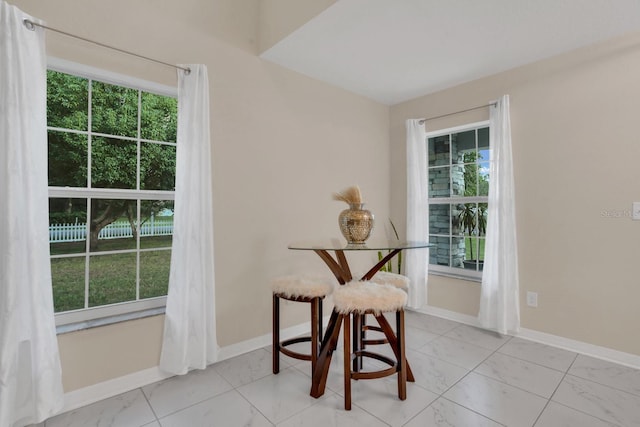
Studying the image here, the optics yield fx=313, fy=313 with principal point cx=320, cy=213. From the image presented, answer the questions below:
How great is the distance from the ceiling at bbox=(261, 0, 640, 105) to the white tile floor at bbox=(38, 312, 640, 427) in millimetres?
2515

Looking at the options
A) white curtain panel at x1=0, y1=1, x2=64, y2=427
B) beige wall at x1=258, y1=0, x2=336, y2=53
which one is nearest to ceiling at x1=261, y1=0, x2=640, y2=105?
beige wall at x1=258, y1=0, x2=336, y2=53

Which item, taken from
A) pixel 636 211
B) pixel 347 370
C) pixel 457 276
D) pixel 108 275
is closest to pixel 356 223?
pixel 347 370

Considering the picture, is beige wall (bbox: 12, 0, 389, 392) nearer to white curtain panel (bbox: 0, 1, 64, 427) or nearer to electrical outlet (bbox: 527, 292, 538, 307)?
white curtain panel (bbox: 0, 1, 64, 427)

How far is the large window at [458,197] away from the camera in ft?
11.1

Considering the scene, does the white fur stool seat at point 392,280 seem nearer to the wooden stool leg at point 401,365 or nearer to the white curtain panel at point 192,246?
the wooden stool leg at point 401,365

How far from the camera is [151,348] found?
216 centimetres

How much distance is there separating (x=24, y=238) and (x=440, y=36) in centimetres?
299

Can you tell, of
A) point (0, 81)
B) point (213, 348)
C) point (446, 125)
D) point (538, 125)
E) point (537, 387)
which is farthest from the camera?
point (446, 125)

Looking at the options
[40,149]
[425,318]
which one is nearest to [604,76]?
[425,318]

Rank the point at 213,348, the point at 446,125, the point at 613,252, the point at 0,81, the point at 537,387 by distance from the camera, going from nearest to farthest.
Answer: the point at 0,81 → the point at 537,387 → the point at 213,348 → the point at 613,252 → the point at 446,125

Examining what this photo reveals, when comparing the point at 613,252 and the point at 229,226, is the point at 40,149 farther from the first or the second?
the point at 613,252

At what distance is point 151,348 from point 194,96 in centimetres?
178

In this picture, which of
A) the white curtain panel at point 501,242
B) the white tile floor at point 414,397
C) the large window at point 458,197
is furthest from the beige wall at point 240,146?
the white curtain panel at point 501,242

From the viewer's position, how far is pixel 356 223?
2.21 meters
